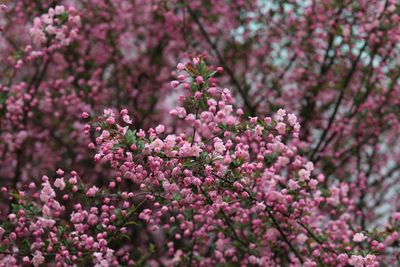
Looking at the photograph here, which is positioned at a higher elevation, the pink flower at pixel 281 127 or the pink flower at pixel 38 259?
the pink flower at pixel 281 127

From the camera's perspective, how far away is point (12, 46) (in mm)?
7547

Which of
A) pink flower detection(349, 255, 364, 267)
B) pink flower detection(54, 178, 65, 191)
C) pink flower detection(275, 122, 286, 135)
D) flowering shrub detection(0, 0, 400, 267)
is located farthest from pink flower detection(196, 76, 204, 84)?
pink flower detection(349, 255, 364, 267)

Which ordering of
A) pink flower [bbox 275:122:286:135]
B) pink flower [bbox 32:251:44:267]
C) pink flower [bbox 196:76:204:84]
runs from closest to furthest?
pink flower [bbox 196:76:204:84]
pink flower [bbox 275:122:286:135]
pink flower [bbox 32:251:44:267]

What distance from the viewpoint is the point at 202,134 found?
3.94m

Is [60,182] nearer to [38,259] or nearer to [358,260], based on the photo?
[38,259]

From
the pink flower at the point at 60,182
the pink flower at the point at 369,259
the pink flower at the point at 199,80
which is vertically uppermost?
the pink flower at the point at 199,80

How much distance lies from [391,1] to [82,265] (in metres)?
4.04

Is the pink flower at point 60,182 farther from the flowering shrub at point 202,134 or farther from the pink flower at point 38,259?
the pink flower at point 38,259

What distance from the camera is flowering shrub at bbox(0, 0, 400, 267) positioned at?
3588mm

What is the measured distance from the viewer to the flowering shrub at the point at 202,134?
359 cm

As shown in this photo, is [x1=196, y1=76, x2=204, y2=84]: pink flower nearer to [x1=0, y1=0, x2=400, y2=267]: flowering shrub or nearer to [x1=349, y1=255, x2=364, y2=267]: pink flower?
[x1=0, y1=0, x2=400, y2=267]: flowering shrub

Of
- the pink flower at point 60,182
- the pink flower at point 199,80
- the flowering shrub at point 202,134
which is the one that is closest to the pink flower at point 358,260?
the flowering shrub at point 202,134

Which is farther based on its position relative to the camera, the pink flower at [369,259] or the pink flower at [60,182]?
the pink flower at [60,182]

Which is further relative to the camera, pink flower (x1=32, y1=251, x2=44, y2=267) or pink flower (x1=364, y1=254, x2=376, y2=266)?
pink flower (x1=32, y1=251, x2=44, y2=267)
